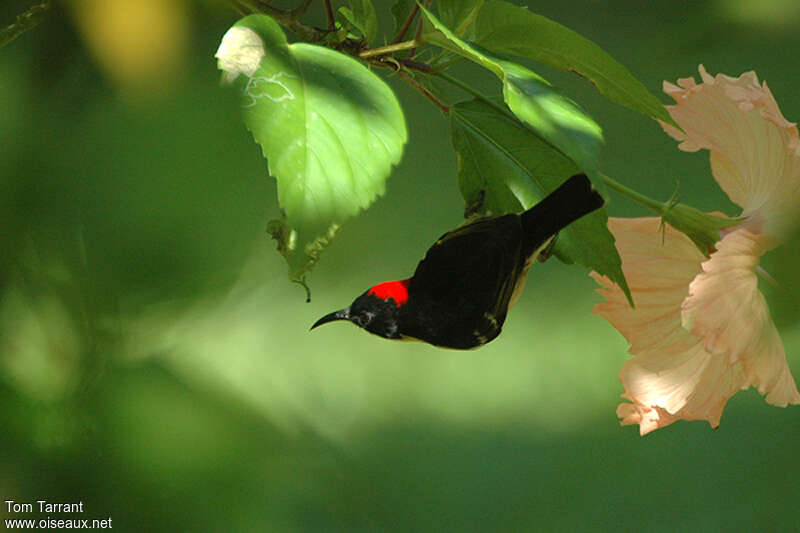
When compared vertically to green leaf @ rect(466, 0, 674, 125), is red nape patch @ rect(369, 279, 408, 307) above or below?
below

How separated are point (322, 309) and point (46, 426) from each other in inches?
10.0

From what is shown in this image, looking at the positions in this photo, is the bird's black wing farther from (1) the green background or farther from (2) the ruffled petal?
(1) the green background

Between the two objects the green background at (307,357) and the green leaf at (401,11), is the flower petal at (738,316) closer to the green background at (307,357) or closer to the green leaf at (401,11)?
the green leaf at (401,11)

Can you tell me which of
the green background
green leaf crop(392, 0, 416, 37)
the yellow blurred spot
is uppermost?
the yellow blurred spot

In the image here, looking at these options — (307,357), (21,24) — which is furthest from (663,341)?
(307,357)

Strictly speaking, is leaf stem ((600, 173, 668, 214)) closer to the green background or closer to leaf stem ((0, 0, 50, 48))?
leaf stem ((0, 0, 50, 48))

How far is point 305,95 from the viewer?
0.11 metres

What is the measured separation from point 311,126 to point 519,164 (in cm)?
6

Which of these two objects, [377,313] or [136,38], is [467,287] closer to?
[377,313]

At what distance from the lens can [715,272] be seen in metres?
0.15

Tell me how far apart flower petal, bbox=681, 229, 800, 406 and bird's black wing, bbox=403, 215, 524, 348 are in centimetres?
4

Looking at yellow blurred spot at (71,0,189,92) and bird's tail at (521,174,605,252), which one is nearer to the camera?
bird's tail at (521,174,605,252)

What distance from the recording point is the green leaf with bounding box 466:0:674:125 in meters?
0.13

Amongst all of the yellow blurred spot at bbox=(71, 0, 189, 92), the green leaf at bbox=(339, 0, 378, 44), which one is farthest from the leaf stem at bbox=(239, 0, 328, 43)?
the yellow blurred spot at bbox=(71, 0, 189, 92)
